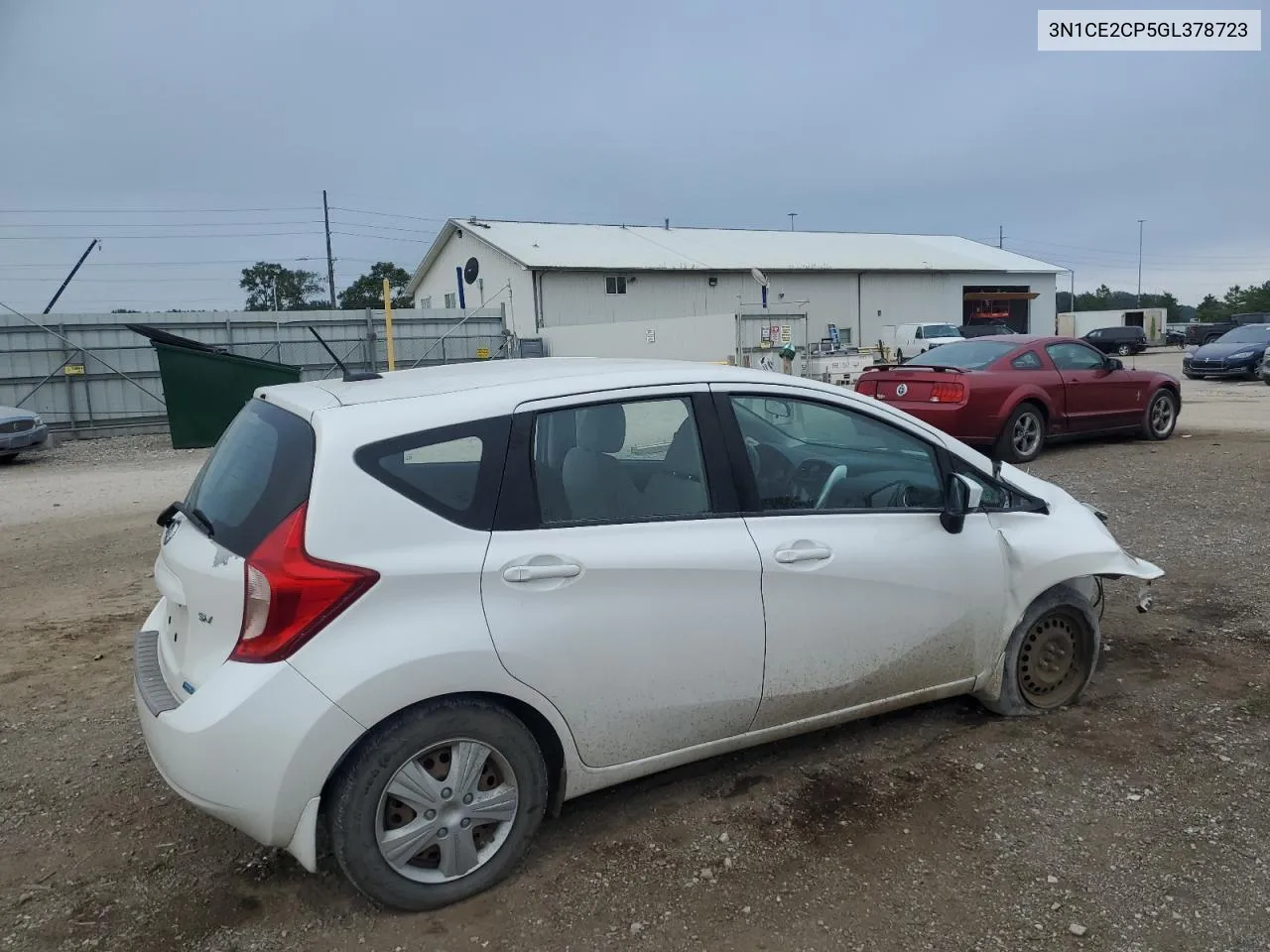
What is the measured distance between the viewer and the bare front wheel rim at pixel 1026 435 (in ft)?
35.8

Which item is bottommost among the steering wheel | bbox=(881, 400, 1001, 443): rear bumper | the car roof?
bbox=(881, 400, 1001, 443): rear bumper

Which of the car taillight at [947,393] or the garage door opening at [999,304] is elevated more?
the garage door opening at [999,304]

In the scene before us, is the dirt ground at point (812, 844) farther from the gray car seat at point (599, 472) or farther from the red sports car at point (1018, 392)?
the red sports car at point (1018, 392)

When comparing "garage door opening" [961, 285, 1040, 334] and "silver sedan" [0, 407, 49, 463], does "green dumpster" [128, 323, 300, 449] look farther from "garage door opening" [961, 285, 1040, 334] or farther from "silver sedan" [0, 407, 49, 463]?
"garage door opening" [961, 285, 1040, 334]

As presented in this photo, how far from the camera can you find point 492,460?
301 cm

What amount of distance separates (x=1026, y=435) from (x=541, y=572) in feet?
30.8

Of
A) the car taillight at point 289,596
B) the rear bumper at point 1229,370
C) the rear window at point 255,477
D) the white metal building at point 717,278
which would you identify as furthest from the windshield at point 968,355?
the rear bumper at point 1229,370

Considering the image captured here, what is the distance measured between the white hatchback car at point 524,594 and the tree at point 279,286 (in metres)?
64.0

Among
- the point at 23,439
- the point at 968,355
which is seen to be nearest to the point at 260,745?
the point at 968,355

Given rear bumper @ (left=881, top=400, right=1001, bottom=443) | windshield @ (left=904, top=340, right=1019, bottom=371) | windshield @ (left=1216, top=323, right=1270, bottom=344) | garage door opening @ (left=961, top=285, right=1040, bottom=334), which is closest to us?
rear bumper @ (left=881, top=400, right=1001, bottom=443)

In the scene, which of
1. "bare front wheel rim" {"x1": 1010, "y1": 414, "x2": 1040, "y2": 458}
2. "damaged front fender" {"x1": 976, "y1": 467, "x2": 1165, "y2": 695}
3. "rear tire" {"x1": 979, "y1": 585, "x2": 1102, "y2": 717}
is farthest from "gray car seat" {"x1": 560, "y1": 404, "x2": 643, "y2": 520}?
"bare front wheel rim" {"x1": 1010, "y1": 414, "x2": 1040, "y2": 458}

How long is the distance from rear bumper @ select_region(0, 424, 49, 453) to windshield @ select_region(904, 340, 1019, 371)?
13.3 m

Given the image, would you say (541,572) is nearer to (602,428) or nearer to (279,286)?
(602,428)

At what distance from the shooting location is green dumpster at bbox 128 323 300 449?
52.2ft
